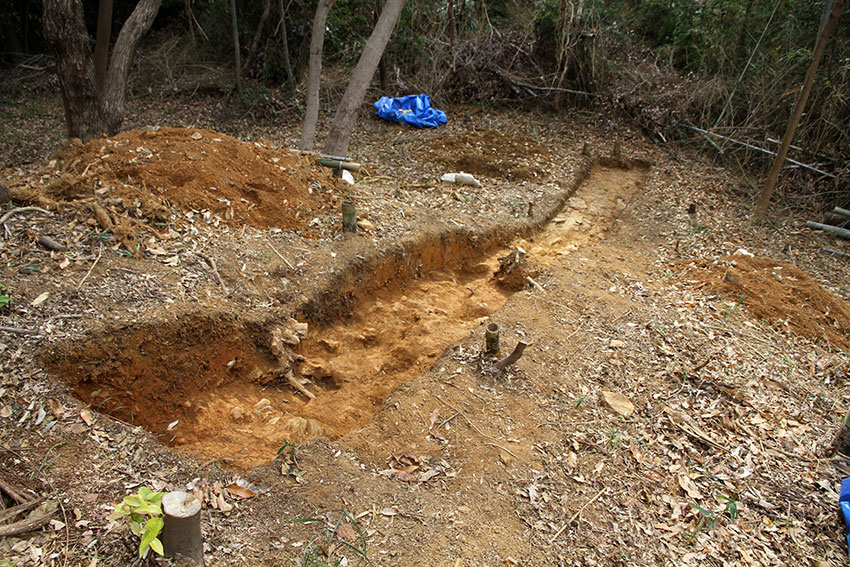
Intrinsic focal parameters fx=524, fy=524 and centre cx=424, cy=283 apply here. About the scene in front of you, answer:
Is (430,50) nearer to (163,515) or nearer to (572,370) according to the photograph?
(572,370)

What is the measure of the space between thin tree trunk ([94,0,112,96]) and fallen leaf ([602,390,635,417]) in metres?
5.98

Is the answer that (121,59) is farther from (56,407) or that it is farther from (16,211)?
(56,407)

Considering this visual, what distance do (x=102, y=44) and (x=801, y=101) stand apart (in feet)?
24.5

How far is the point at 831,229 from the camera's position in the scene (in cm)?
636

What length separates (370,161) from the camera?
7301 millimetres

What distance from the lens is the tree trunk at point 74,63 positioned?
16.9ft

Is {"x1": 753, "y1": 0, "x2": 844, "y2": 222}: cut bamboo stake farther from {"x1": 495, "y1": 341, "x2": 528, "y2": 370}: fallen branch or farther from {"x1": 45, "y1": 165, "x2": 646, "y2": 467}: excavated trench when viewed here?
{"x1": 495, "y1": 341, "x2": 528, "y2": 370}: fallen branch

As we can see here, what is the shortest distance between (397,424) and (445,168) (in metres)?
4.65

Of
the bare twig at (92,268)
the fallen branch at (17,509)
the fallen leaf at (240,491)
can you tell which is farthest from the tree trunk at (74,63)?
the fallen leaf at (240,491)

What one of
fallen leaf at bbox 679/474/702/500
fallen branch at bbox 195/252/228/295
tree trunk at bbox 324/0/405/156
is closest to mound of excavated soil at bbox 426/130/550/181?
tree trunk at bbox 324/0/405/156

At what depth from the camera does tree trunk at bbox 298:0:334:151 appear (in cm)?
618

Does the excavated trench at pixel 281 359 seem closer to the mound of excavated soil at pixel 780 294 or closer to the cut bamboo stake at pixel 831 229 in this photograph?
the mound of excavated soil at pixel 780 294

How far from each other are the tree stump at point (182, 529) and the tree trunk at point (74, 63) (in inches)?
206

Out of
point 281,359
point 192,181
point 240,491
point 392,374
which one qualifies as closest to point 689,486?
point 392,374
